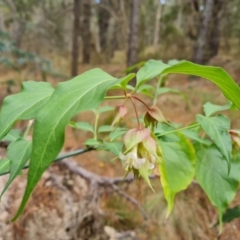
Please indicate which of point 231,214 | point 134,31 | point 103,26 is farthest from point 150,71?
point 103,26

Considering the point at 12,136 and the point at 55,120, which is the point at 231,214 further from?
the point at 55,120

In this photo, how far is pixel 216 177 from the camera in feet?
2.12

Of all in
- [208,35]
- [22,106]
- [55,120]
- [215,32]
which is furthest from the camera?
[215,32]

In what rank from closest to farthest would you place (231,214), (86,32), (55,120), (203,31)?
(55,120) < (231,214) < (203,31) < (86,32)

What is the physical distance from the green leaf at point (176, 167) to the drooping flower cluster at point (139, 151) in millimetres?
154

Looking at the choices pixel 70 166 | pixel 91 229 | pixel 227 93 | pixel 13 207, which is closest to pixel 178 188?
pixel 227 93

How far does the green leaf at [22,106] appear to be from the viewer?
15.1 inches

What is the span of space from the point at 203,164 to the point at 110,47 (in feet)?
30.6

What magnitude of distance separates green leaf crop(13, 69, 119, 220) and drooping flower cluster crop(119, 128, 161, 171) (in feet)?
0.37

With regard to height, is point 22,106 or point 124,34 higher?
point 22,106

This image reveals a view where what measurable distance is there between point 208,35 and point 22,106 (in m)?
6.10

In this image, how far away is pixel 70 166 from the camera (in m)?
1.49

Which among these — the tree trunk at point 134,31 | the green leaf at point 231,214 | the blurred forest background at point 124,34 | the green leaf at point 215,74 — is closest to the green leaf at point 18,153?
the green leaf at point 215,74

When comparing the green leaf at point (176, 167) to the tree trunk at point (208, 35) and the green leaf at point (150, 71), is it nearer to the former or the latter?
the green leaf at point (150, 71)
